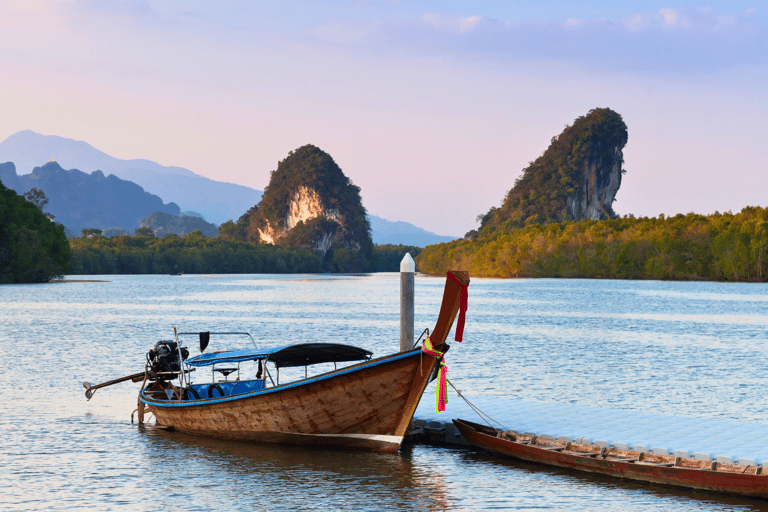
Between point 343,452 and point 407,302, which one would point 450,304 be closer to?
point 407,302

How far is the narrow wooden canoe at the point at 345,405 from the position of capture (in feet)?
43.3

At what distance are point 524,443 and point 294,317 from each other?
41.6 meters

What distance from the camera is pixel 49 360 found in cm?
2911

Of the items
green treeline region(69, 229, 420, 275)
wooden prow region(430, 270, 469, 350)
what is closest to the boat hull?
wooden prow region(430, 270, 469, 350)

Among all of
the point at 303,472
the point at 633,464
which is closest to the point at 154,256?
the point at 303,472

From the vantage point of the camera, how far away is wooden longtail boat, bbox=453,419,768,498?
440 inches

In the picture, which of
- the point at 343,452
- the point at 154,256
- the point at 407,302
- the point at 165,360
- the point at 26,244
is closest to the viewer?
the point at 343,452

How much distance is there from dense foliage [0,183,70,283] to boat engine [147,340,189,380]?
3200 inches

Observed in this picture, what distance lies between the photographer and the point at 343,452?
14.5m

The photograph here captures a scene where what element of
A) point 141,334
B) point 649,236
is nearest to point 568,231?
point 649,236

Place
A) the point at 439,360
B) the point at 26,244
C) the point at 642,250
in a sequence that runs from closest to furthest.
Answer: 1. the point at 439,360
2. the point at 26,244
3. the point at 642,250

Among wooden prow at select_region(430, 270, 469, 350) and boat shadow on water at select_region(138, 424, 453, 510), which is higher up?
wooden prow at select_region(430, 270, 469, 350)

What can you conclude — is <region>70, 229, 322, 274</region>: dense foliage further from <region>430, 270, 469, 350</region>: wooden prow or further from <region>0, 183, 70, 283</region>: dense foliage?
<region>430, 270, 469, 350</region>: wooden prow

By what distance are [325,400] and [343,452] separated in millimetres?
1141
